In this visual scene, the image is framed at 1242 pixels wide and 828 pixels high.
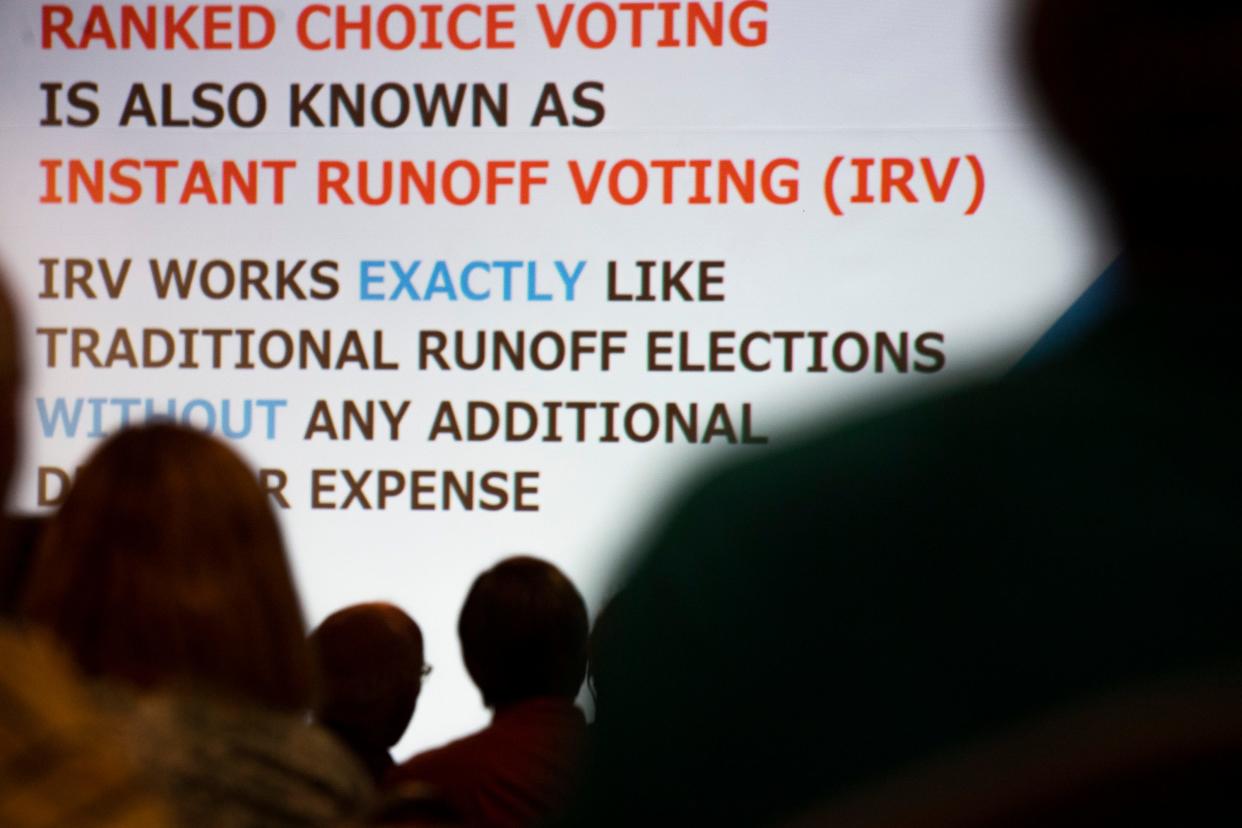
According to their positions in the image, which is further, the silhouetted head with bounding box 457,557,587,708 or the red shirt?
the silhouetted head with bounding box 457,557,587,708

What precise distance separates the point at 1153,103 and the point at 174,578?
3.14 feet

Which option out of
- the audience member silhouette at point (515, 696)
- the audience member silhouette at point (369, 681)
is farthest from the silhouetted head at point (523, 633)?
the audience member silhouette at point (369, 681)

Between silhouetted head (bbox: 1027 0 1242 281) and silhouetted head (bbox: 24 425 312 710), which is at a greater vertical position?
silhouetted head (bbox: 1027 0 1242 281)

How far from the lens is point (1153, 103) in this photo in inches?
17.6

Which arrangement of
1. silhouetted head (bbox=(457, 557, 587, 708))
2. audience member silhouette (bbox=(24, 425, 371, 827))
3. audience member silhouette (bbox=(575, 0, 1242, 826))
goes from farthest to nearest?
silhouetted head (bbox=(457, 557, 587, 708)) < audience member silhouette (bbox=(24, 425, 371, 827)) < audience member silhouette (bbox=(575, 0, 1242, 826))

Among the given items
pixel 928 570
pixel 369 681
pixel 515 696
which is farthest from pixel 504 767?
pixel 928 570

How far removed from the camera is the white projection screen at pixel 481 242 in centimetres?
375

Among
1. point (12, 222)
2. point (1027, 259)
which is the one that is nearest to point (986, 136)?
point (1027, 259)

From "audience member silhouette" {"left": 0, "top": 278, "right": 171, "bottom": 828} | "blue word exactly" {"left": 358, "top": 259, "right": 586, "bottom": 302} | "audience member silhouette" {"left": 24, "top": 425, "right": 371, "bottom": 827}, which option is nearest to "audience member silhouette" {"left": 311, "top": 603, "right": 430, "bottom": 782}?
"audience member silhouette" {"left": 24, "top": 425, "right": 371, "bottom": 827}

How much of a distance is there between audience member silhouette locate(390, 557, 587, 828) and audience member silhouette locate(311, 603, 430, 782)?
125 millimetres

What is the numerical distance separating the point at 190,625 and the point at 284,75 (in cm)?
298

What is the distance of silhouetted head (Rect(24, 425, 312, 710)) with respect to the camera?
122cm

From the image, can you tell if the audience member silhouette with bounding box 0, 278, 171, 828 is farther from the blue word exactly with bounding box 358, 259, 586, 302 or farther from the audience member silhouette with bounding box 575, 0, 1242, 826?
the blue word exactly with bounding box 358, 259, 586, 302

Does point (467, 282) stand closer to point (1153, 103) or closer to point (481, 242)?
point (481, 242)
